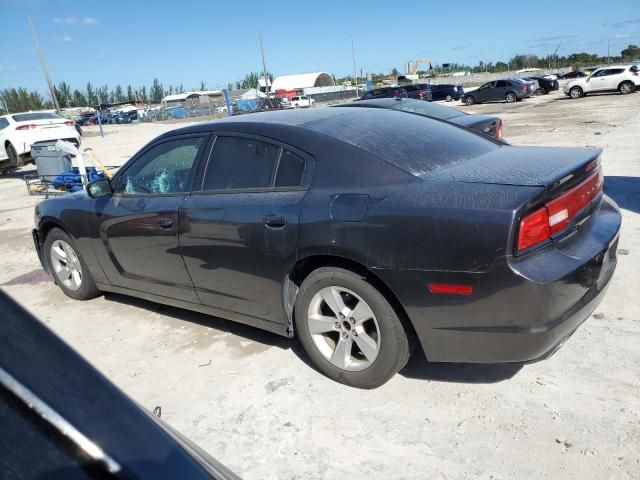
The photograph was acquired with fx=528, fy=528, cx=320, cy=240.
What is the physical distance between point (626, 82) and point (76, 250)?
30.9 m

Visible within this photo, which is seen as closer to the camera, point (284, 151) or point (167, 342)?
point (284, 151)

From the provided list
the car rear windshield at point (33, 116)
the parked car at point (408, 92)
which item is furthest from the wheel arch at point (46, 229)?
the parked car at point (408, 92)

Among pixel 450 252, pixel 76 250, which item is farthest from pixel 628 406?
pixel 76 250

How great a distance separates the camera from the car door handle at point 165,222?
3.70 metres

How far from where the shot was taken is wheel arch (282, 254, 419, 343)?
9.30 feet

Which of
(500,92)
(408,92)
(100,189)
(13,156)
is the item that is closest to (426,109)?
(100,189)

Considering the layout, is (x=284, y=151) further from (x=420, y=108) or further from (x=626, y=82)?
(x=626, y=82)

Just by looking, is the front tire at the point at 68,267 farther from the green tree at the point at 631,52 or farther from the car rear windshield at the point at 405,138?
the green tree at the point at 631,52

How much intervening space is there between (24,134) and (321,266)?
1457 centimetres

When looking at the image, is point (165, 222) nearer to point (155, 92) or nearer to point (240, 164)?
point (240, 164)

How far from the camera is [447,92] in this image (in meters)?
39.8

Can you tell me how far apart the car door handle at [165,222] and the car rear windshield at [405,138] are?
3.91 ft

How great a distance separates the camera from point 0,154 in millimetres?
15055

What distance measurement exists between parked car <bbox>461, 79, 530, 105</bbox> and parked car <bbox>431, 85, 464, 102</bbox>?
5620 millimetres
